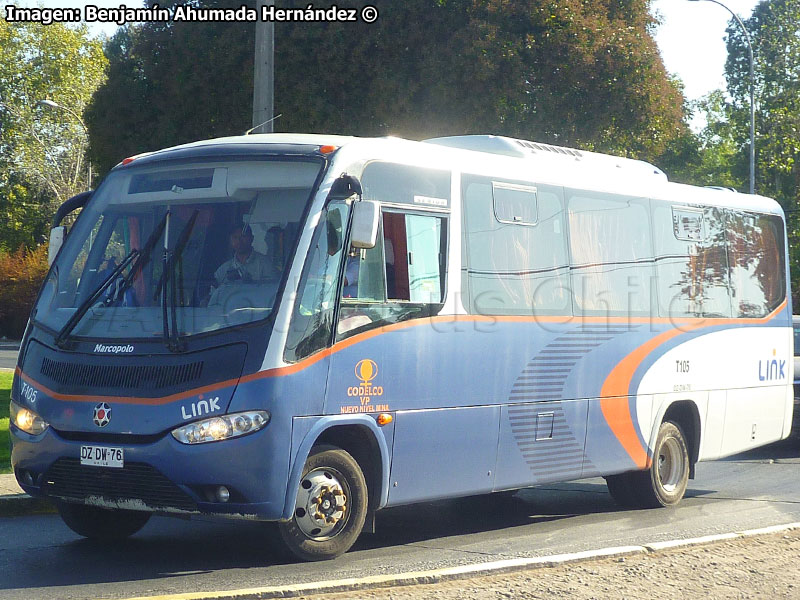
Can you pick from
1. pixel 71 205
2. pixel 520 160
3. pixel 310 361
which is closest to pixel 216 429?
pixel 310 361

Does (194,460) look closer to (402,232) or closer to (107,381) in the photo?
(107,381)

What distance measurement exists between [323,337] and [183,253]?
1125 millimetres

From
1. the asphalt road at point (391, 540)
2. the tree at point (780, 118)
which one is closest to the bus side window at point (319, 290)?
the asphalt road at point (391, 540)

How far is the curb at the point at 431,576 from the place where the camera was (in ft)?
22.3

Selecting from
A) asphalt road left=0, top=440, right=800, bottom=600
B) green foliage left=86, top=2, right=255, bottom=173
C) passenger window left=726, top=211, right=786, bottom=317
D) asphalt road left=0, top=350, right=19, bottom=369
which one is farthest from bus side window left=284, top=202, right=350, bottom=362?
asphalt road left=0, top=350, right=19, bottom=369

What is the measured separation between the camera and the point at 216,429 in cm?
759

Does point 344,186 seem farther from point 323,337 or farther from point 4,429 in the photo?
point 4,429

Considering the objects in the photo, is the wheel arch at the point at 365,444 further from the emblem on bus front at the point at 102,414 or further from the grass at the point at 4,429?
the grass at the point at 4,429

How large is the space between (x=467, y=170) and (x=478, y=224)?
0.43 m

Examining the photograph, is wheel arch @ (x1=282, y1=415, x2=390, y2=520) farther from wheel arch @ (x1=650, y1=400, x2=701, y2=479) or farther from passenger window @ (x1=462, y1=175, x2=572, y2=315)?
wheel arch @ (x1=650, y1=400, x2=701, y2=479)

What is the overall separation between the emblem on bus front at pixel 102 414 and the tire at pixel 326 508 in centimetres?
131

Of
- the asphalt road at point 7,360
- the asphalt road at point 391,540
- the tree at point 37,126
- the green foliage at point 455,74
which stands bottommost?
the asphalt road at point 391,540

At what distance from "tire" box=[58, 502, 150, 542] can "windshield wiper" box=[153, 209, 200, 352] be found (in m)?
1.62

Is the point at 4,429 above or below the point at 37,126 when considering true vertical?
below
